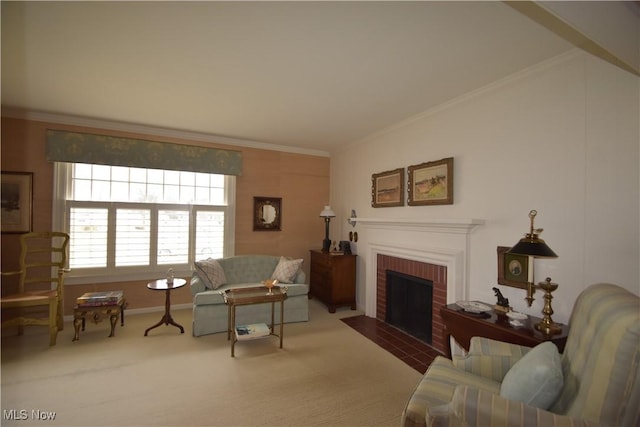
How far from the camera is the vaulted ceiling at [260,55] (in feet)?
6.23

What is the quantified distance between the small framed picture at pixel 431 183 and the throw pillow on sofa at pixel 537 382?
6.59 feet

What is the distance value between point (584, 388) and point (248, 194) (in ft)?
15.4

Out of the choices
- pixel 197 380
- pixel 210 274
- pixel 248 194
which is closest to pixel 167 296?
pixel 210 274

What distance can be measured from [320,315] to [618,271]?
11.2ft

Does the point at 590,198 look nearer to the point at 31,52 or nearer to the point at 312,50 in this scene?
the point at 312,50

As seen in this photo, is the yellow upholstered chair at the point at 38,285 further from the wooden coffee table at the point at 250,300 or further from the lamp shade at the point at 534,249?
the lamp shade at the point at 534,249

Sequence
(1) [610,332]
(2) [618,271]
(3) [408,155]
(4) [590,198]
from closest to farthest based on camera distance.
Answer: (1) [610,332] < (2) [618,271] < (4) [590,198] < (3) [408,155]

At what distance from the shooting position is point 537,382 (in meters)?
1.39

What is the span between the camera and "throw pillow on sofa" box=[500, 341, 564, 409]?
136cm

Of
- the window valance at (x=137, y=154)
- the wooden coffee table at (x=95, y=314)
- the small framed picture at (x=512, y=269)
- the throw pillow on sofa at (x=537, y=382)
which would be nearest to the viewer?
the throw pillow on sofa at (x=537, y=382)

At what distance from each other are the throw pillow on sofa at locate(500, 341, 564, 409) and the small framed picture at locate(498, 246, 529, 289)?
45.9 inches

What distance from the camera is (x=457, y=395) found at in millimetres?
1353

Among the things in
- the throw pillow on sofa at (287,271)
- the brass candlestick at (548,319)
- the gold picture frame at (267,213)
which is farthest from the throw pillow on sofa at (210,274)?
the brass candlestick at (548,319)

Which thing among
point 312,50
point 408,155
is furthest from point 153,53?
point 408,155
